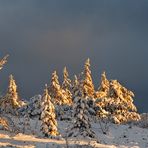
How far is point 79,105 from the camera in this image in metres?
48.9

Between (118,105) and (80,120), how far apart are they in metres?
15.9

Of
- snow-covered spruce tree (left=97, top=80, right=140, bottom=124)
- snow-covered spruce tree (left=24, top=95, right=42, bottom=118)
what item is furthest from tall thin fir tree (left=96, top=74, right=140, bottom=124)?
snow-covered spruce tree (left=24, top=95, right=42, bottom=118)

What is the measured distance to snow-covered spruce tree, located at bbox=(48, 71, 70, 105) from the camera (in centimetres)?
6926

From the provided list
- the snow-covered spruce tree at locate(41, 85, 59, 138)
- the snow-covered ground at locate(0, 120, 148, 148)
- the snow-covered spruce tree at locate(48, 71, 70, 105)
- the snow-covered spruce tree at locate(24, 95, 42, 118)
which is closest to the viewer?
the snow-covered ground at locate(0, 120, 148, 148)

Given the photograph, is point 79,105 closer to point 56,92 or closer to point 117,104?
point 117,104

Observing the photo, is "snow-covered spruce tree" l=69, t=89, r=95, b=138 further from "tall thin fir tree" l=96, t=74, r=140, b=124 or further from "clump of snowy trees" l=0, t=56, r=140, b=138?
"tall thin fir tree" l=96, t=74, r=140, b=124

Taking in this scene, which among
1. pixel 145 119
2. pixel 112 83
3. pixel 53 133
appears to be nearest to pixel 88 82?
pixel 112 83

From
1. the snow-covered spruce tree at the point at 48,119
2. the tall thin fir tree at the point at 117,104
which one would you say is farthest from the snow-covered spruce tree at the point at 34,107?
the snow-covered spruce tree at the point at 48,119

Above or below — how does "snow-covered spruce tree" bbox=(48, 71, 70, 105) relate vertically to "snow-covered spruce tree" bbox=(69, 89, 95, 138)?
above

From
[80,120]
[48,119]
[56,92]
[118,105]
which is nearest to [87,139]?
[48,119]

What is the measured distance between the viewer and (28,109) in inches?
2486

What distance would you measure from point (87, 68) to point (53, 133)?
19.7m

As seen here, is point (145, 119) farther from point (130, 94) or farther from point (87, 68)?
point (87, 68)

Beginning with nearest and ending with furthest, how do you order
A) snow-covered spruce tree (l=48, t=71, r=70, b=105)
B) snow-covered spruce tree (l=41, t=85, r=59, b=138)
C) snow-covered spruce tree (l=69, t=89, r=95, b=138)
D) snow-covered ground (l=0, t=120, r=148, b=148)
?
snow-covered ground (l=0, t=120, r=148, b=148), snow-covered spruce tree (l=41, t=85, r=59, b=138), snow-covered spruce tree (l=69, t=89, r=95, b=138), snow-covered spruce tree (l=48, t=71, r=70, b=105)
